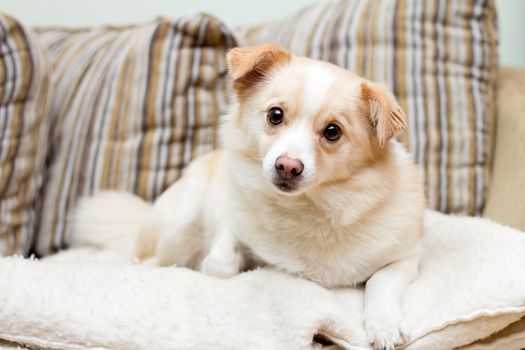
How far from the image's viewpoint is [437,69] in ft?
5.66

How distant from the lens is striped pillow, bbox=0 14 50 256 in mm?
1602

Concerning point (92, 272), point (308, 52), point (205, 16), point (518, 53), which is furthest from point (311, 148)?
point (518, 53)

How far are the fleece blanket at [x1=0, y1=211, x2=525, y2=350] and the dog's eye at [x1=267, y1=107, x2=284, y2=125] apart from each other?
0.33 metres

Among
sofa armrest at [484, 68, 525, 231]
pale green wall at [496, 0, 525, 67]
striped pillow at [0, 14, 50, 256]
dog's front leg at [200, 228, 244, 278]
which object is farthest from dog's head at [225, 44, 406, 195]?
pale green wall at [496, 0, 525, 67]

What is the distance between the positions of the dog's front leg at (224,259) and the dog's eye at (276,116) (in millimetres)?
303

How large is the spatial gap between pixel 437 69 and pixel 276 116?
0.78 m

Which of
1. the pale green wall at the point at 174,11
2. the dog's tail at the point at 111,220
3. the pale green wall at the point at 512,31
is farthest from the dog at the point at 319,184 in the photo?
the pale green wall at the point at 512,31

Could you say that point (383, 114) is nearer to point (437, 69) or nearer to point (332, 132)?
point (332, 132)

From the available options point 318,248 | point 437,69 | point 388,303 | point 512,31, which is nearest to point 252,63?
point 318,248

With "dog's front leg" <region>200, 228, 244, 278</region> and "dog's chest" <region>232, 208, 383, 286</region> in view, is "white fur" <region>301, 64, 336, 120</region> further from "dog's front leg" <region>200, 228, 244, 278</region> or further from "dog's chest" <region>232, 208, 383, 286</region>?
"dog's front leg" <region>200, 228, 244, 278</region>

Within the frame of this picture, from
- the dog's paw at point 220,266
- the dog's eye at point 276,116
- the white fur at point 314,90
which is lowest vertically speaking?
the dog's paw at point 220,266

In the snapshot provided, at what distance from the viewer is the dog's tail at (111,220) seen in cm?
168

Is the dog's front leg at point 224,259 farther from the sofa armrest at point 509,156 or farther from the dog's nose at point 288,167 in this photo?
the sofa armrest at point 509,156

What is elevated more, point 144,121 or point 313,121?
point 313,121
